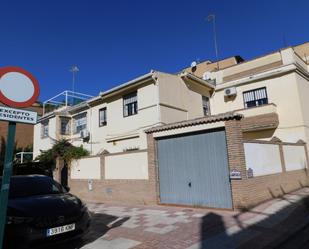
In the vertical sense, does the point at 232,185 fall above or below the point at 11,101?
below

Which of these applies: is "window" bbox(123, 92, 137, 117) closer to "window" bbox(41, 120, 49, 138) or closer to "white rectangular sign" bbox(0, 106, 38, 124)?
"window" bbox(41, 120, 49, 138)

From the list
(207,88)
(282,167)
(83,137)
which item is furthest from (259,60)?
(83,137)

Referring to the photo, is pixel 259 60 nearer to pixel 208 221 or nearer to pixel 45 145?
pixel 208 221

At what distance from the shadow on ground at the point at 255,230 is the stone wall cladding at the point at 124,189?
11.4 feet

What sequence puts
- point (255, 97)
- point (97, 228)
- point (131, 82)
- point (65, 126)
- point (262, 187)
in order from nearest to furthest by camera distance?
1. point (97, 228)
2. point (262, 187)
3. point (131, 82)
4. point (255, 97)
5. point (65, 126)

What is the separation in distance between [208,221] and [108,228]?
2.95 m

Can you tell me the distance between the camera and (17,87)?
13.4ft

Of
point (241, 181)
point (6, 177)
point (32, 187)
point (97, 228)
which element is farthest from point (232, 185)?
point (6, 177)

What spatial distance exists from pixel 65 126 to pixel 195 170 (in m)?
16.2

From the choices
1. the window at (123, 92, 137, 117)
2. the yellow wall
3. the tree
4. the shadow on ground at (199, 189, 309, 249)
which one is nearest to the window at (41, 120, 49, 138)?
the tree

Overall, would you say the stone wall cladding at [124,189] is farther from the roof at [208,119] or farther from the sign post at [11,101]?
the sign post at [11,101]

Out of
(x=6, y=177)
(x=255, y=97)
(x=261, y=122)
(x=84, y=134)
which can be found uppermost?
(x=255, y=97)

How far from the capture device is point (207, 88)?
20609mm

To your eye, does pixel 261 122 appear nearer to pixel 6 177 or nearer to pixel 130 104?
pixel 130 104
